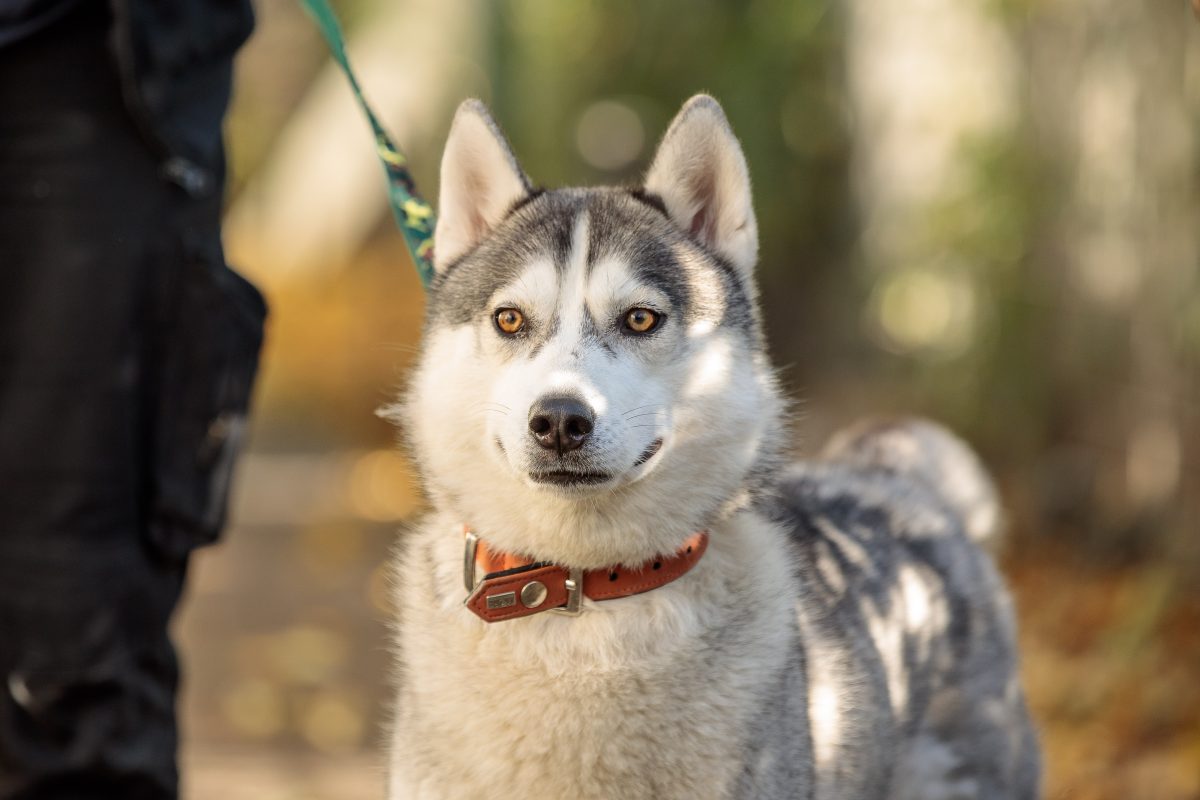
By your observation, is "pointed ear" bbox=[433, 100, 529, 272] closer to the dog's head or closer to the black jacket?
the dog's head

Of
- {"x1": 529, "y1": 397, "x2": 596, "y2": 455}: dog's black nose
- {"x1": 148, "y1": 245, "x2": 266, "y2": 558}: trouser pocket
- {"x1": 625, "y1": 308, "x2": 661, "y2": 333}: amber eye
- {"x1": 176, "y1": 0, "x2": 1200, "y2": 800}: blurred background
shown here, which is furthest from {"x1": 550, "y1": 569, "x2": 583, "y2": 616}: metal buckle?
{"x1": 148, "y1": 245, "x2": 266, "y2": 558}: trouser pocket

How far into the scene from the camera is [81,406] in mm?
3045

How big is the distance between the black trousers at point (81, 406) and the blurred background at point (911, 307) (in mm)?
754

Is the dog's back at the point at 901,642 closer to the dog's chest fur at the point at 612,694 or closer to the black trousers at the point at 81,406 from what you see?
the dog's chest fur at the point at 612,694

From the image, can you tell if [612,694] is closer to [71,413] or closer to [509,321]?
[509,321]

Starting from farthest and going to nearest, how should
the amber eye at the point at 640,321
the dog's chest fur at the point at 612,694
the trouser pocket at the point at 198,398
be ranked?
the trouser pocket at the point at 198,398 < the amber eye at the point at 640,321 < the dog's chest fur at the point at 612,694

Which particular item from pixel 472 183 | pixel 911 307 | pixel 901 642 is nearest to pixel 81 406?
pixel 472 183

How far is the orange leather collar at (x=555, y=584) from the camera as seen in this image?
2.48 metres

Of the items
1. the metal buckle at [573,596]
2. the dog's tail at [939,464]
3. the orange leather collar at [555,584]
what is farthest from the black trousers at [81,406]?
the dog's tail at [939,464]

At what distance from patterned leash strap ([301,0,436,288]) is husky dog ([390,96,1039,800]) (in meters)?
0.21

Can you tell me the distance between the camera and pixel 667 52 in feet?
27.1

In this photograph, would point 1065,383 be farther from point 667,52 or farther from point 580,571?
point 580,571

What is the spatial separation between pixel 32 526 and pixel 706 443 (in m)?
1.54

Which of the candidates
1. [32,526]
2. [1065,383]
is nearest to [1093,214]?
[1065,383]
